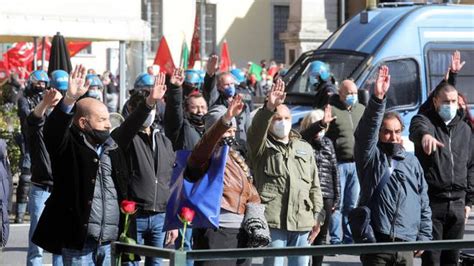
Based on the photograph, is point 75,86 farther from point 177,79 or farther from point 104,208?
point 177,79

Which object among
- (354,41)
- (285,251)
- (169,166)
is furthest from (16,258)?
(285,251)

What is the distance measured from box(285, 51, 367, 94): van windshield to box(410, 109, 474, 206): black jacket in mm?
7545

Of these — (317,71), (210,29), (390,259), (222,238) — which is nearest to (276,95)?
(222,238)

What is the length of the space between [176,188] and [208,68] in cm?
571

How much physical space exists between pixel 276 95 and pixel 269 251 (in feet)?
11.2

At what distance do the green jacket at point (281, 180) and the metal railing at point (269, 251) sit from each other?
3.51 m

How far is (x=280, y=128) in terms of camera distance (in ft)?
32.6

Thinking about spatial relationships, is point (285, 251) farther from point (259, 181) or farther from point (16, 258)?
point (16, 258)

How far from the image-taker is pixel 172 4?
166ft

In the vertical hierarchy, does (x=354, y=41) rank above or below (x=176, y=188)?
above

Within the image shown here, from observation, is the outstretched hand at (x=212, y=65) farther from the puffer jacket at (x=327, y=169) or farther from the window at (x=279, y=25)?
the window at (x=279, y=25)

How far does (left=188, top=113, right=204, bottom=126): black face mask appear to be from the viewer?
11.1 meters

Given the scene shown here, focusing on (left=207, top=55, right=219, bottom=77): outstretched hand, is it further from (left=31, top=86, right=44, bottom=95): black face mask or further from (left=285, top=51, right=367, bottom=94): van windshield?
(left=285, top=51, right=367, bottom=94): van windshield

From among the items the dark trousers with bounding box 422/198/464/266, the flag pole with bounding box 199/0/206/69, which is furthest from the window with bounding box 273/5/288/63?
the dark trousers with bounding box 422/198/464/266
